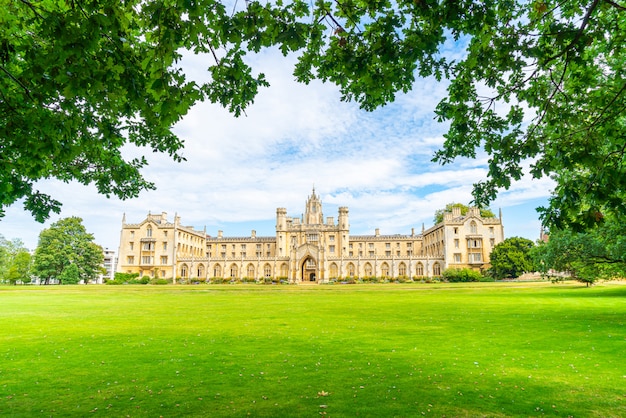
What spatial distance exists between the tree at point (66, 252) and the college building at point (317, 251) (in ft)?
48.1

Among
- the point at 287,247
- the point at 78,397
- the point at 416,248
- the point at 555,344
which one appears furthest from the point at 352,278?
the point at 78,397

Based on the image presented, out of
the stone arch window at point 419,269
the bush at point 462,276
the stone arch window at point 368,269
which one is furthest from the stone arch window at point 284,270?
the bush at point 462,276

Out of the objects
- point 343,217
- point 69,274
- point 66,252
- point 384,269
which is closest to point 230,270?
point 343,217

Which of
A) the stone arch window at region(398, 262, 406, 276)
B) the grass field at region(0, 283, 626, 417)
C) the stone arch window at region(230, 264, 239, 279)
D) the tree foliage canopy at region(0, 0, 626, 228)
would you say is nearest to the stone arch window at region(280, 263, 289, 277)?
the stone arch window at region(230, 264, 239, 279)

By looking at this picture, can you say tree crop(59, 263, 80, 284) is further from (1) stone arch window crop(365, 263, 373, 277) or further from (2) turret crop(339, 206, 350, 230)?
(1) stone arch window crop(365, 263, 373, 277)

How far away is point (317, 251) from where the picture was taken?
7794cm

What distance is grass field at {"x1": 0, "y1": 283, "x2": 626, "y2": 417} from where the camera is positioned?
5641mm

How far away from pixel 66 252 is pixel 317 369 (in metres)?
67.2

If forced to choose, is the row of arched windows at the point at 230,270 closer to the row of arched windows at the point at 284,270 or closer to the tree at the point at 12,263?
the row of arched windows at the point at 284,270

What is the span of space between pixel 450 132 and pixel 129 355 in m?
8.36

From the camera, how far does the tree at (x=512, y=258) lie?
6041cm

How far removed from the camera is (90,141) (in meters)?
5.60

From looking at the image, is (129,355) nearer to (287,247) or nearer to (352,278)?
(352,278)

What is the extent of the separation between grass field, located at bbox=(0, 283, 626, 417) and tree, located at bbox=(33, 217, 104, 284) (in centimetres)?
5619
